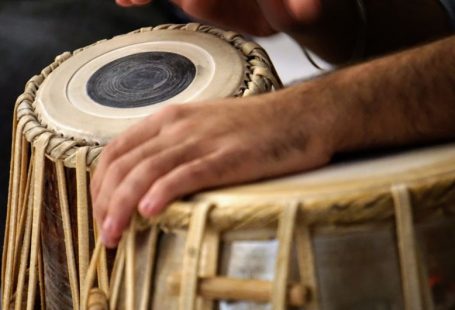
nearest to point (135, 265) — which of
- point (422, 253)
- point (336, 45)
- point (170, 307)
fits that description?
point (170, 307)

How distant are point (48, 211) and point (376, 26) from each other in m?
0.64

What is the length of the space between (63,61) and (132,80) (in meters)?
0.17

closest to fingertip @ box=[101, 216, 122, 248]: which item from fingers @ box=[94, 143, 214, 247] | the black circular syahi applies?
fingers @ box=[94, 143, 214, 247]

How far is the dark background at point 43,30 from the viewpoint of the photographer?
1762mm

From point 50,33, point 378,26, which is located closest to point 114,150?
point 378,26

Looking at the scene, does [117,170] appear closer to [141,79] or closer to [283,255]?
[283,255]

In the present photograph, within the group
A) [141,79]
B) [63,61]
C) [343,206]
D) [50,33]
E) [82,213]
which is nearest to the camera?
[343,206]

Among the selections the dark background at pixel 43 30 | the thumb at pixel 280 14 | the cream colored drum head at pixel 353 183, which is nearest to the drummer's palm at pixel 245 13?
the thumb at pixel 280 14

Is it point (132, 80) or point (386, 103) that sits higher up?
point (132, 80)

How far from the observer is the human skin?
723 millimetres

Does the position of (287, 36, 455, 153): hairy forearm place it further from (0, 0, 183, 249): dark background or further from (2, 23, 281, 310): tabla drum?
(0, 0, 183, 249): dark background

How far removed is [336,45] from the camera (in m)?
1.33

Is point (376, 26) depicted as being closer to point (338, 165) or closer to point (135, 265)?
point (338, 165)

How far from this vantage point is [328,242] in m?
0.68
